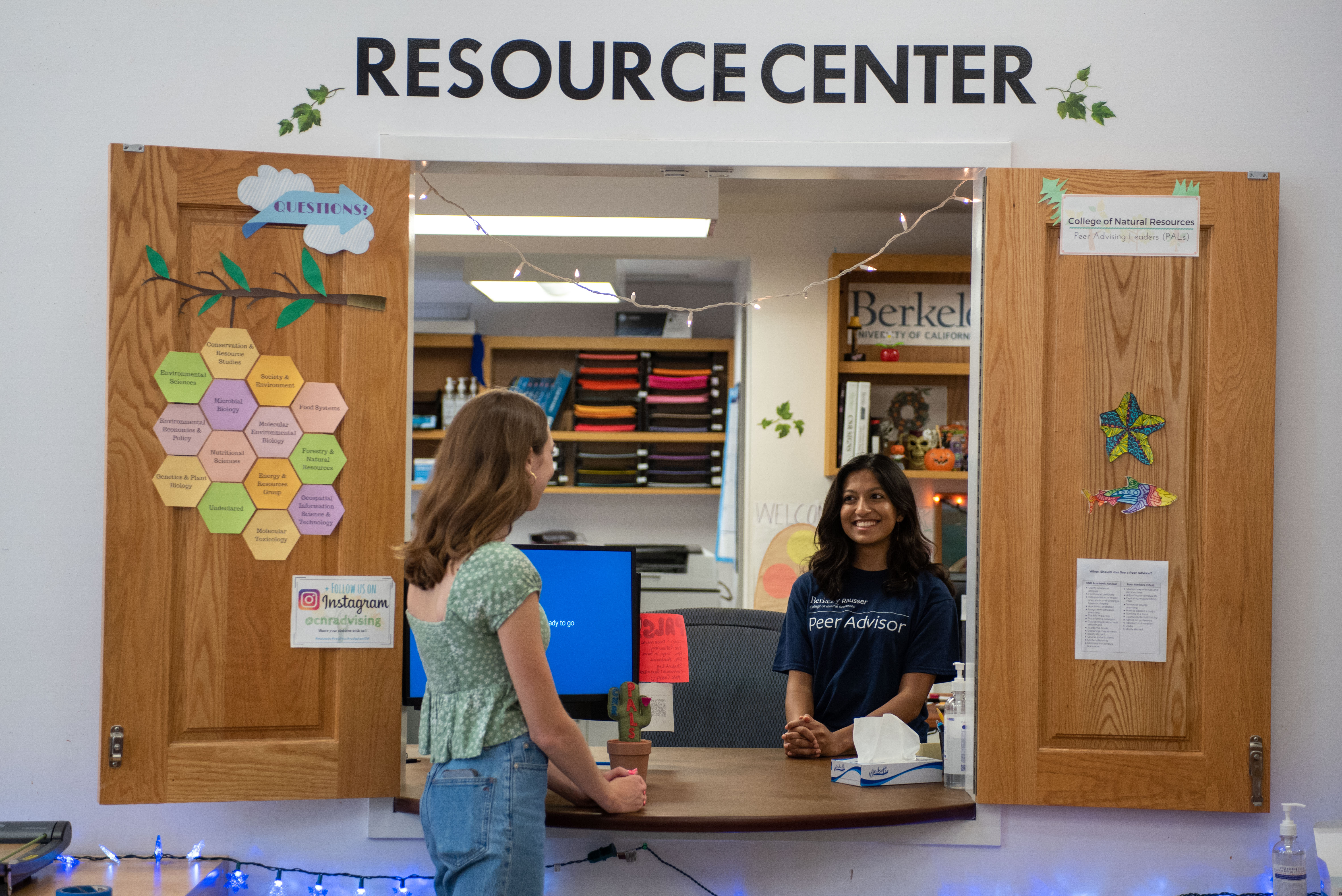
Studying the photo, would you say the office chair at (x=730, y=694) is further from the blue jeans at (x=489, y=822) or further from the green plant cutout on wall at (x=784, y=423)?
the blue jeans at (x=489, y=822)

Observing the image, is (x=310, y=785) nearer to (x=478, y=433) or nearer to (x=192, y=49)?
(x=478, y=433)

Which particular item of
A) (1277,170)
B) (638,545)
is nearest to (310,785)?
(1277,170)

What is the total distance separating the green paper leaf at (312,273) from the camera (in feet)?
6.73

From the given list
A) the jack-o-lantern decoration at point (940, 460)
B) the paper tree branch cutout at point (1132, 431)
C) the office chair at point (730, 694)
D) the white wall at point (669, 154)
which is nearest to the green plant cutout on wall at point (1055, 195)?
the white wall at point (669, 154)

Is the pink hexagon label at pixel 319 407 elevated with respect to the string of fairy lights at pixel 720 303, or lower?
lower

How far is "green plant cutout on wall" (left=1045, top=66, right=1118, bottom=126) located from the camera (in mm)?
2145

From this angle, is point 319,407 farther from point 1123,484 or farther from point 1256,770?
point 1256,770

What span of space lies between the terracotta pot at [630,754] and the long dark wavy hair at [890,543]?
735mm

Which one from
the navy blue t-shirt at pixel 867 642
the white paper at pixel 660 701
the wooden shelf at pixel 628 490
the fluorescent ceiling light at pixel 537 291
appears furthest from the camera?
the wooden shelf at pixel 628 490

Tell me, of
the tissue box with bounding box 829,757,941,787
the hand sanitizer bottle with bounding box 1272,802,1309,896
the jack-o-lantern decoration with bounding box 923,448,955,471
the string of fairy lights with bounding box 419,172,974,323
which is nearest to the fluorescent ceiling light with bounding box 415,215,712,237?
the string of fairy lights with bounding box 419,172,974,323

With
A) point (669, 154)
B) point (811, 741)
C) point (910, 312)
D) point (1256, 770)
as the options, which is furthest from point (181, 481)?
point (910, 312)

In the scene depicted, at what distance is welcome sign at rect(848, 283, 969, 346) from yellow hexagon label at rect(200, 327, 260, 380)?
3087 mm

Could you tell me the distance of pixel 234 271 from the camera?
6.71 feet

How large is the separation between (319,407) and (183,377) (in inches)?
10.6
